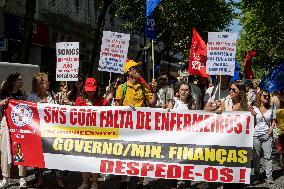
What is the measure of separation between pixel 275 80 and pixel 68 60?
4.08m

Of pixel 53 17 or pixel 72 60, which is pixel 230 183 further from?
pixel 53 17

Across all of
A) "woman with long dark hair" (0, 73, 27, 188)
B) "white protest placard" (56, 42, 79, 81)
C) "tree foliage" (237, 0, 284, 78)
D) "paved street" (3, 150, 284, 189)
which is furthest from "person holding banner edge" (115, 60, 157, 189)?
"tree foliage" (237, 0, 284, 78)

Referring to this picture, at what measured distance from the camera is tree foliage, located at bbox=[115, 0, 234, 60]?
29609 millimetres

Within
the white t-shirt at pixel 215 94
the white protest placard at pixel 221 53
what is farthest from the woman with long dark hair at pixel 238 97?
the white protest placard at pixel 221 53

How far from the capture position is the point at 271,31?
33.1 m

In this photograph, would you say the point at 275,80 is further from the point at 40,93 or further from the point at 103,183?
the point at 40,93

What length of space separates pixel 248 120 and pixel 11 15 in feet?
56.8

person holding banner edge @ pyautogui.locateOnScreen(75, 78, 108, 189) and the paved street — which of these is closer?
person holding banner edge @ pyautogui.locateOnScreen(75, 78, 108, 189)

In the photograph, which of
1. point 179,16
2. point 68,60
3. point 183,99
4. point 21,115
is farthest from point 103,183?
point 179,16

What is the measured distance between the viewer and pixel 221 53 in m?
9.73

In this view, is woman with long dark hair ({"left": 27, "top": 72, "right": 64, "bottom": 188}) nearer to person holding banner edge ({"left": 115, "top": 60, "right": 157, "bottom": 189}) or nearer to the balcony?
person holding banner edge ({"left": 115, "top": 60, "right": 157, "bottom": 189})

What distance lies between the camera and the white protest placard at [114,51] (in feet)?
35.4

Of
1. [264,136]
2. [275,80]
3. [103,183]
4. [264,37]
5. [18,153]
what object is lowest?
[103,183]

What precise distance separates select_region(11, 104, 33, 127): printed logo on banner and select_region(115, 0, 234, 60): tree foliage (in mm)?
21416
